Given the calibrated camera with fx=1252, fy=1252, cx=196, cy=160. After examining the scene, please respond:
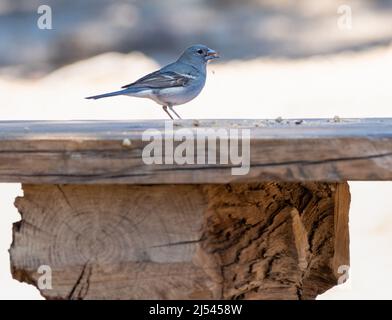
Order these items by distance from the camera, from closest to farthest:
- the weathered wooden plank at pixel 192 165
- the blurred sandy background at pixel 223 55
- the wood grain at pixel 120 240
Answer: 1. the weathered wooden plank at pixel 192 165
2. the wood grain at pixel 120 240
3. the blurred sandy background at pixel 223 55

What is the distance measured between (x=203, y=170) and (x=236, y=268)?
0.35m

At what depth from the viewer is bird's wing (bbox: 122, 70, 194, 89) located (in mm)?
Answer: 4176

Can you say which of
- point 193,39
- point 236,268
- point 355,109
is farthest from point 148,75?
point 236,268

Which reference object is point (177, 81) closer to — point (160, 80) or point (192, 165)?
point (160, 80)

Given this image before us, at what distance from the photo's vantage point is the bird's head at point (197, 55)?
437 centimetres

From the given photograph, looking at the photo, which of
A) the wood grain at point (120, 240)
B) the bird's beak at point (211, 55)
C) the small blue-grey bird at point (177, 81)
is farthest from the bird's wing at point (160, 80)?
the wood grain at point (120, 240)

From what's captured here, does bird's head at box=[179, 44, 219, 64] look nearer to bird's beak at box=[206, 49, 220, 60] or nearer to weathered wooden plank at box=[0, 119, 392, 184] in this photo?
bird's beak at box=[206, 49, 220, 60]

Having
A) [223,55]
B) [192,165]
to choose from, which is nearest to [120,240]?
[192,165]

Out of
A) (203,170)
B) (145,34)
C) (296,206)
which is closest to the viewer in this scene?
(203,170)

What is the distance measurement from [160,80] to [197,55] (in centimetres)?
29

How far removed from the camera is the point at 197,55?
4.45 m

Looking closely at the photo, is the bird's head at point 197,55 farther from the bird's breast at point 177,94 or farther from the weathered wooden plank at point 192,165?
the weathered wooden plank at point 192,165
